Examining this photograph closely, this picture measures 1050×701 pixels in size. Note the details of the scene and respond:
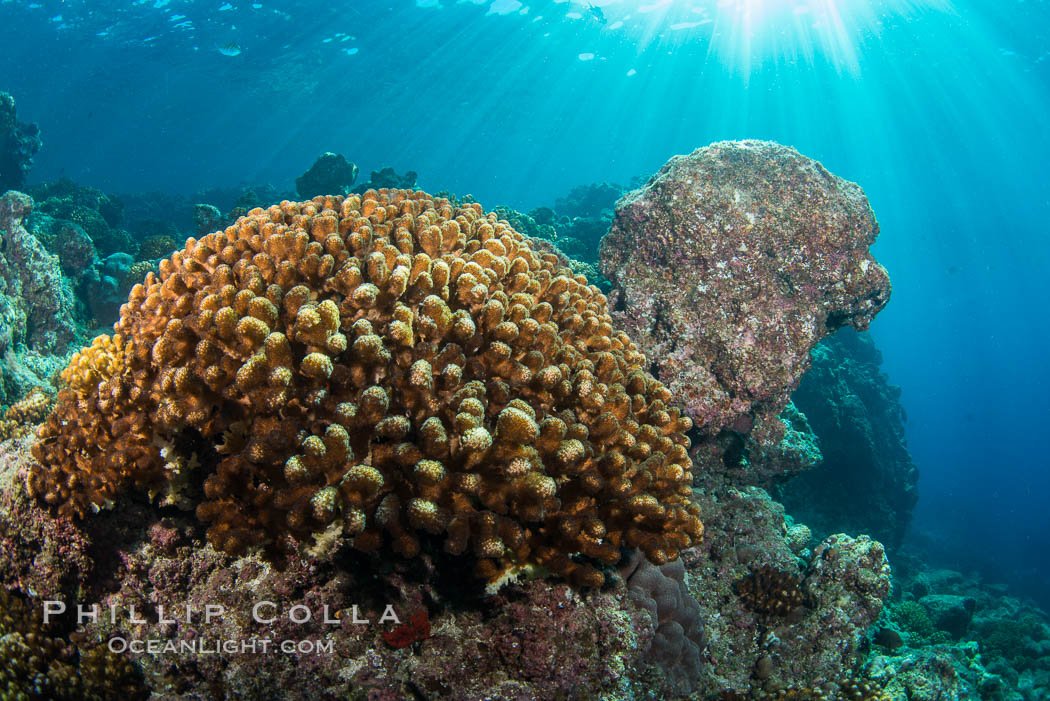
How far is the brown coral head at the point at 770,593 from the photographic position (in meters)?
5.17

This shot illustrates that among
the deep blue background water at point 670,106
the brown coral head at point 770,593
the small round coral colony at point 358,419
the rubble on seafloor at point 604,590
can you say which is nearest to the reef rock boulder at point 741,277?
the rubble on seafloor at point 604,590

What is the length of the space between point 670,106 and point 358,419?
302ft

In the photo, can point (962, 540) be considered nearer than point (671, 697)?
No

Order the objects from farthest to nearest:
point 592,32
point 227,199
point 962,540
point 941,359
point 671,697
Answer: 1. point 941,359
2. point 592,32
3. point 962,540
4. point 227,199
5. point 671,697

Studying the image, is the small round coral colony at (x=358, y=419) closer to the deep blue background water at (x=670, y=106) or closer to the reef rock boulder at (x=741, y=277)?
the reef rock boulder at (x=741, y=277)

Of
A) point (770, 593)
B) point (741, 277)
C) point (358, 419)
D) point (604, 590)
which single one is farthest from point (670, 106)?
point (358, 419)

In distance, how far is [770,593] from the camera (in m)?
5.19

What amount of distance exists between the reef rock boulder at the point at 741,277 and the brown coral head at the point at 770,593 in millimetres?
1903

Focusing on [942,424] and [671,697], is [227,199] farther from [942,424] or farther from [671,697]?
[942,424]

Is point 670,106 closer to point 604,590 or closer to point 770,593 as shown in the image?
point 770,593

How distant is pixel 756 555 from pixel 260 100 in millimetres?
77650

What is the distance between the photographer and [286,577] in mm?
2582

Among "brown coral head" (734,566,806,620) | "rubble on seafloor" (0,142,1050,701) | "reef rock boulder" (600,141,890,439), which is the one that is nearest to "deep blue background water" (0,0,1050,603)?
"rubble on seafloor" (0,142,1050,701)

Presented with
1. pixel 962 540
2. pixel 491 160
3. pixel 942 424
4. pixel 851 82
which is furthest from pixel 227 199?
pixel 942 424
